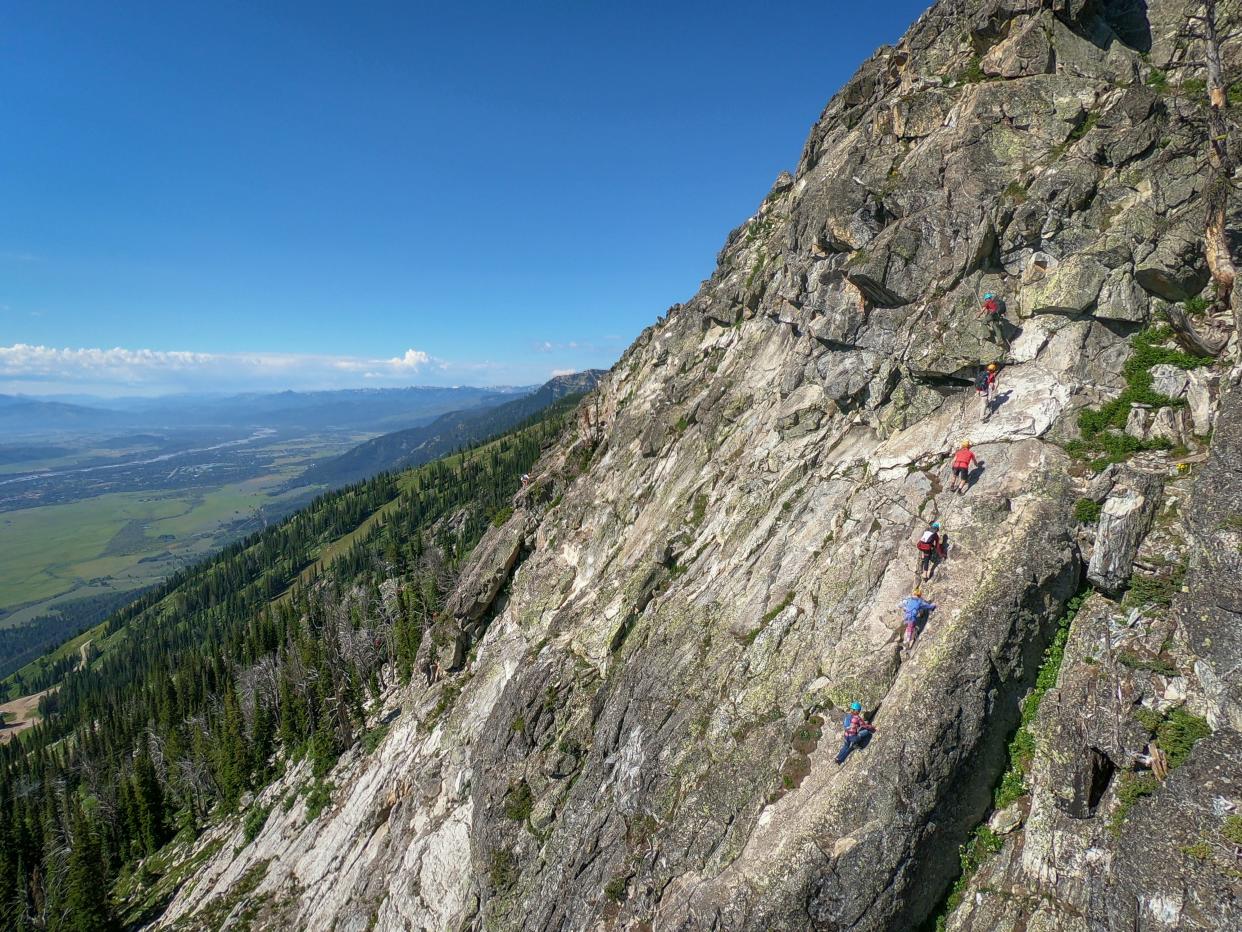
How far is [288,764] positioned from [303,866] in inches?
1191

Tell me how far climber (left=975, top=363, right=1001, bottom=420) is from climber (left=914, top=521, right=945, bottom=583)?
715 cm

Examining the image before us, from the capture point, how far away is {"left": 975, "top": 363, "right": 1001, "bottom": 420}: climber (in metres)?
24.4

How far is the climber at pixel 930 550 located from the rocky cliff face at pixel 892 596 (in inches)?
22.3

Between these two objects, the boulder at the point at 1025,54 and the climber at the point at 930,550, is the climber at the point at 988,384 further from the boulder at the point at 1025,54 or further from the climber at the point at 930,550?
the boulder at the point at 1025,54

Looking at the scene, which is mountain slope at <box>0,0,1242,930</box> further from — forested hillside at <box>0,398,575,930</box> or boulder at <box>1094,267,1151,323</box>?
forested hillside at <box>0,398,575,930</box>

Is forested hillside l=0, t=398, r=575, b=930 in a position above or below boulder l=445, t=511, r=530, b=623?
below

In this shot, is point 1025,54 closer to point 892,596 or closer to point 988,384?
point 988,384

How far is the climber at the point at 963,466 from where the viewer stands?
72.6ft

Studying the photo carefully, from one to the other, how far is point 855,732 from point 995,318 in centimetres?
2029

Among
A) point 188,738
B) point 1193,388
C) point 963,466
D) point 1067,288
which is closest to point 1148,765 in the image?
point 963,466

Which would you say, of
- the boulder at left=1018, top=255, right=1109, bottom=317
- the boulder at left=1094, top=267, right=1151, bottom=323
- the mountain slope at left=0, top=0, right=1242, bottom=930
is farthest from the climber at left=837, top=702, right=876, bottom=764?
the boulder at left=1018, top=255, right=1109, bottom=317

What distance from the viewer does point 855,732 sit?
1892 cm

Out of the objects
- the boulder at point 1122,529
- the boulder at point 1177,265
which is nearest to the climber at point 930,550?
the boulder at point 1122,529

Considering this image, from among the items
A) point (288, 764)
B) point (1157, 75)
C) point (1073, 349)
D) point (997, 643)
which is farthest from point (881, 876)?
point (288, 764)
